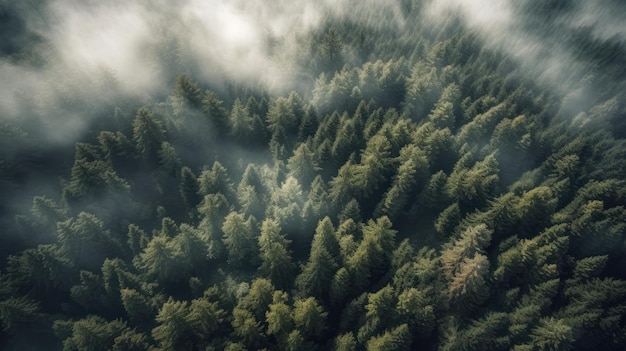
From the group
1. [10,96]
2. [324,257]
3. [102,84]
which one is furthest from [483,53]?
[10,96]

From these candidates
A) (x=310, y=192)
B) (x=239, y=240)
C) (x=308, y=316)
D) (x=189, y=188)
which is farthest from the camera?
(x=189, y=188)

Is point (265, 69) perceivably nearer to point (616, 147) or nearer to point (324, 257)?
point (324, 257)

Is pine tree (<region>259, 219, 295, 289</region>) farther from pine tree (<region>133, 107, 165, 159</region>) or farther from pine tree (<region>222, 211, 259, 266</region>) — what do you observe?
pine tree (<region>133, 107, 165, 159</region>)

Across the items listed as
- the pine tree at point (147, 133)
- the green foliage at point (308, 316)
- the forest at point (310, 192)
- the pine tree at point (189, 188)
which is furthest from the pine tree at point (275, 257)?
the pine tree at point (147, 133)

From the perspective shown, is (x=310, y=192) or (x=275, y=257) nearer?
(x=275, y=257)

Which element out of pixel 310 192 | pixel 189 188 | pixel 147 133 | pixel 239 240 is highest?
pixel 147 133

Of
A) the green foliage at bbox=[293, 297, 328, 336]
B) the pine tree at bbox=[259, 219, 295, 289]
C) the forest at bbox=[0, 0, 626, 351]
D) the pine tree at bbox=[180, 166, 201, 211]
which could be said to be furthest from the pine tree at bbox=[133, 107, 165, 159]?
the green foliage at bbox=[293, 297, 328, 336]

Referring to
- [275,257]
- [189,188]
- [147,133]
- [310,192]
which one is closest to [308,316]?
[275,257]

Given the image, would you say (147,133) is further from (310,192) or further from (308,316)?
(308,316)
